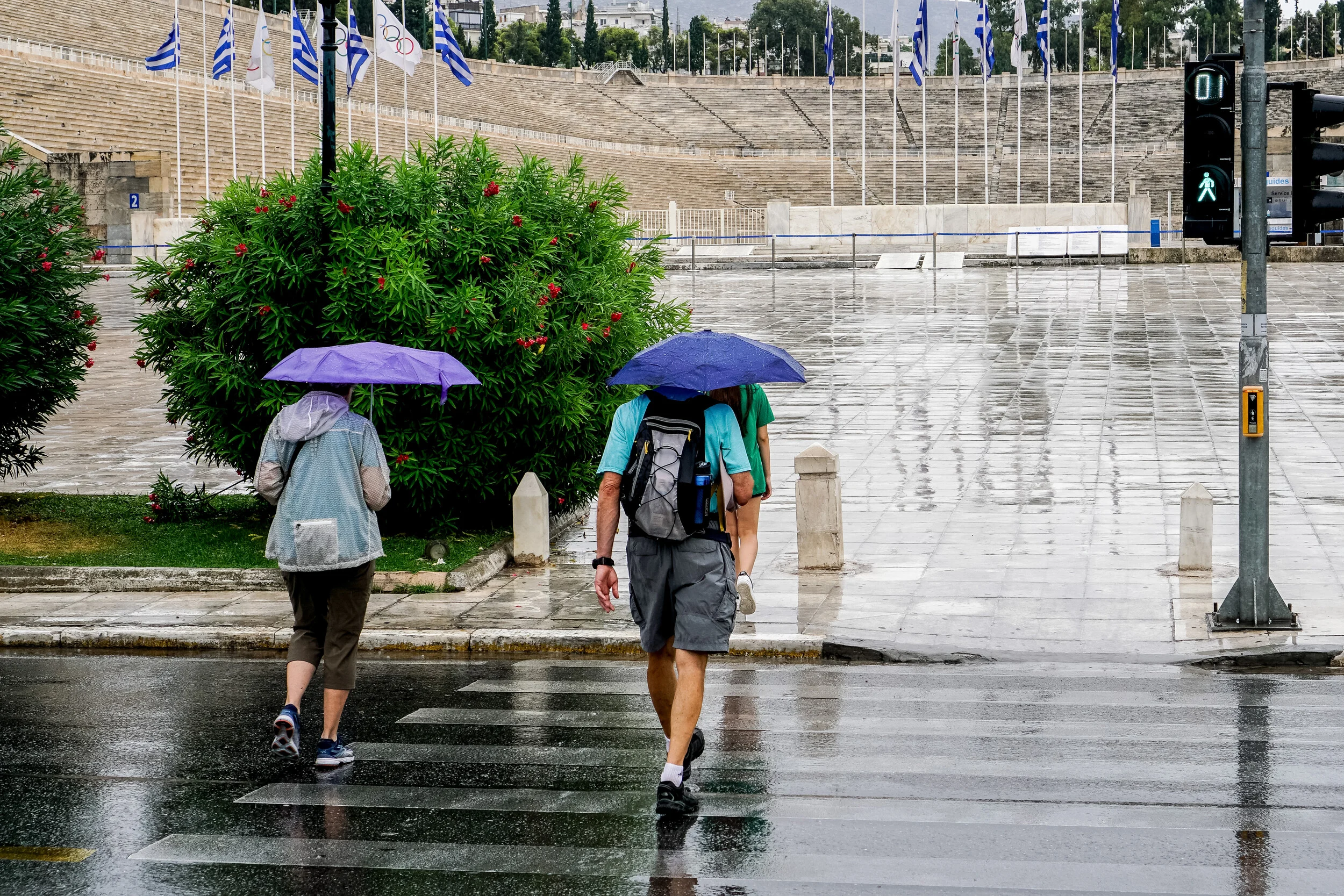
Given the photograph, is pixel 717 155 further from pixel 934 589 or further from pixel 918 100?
pixel 934 589

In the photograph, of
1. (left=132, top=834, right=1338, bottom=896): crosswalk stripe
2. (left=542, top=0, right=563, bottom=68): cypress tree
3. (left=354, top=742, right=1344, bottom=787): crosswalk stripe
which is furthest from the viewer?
(left=542, top=0, right=563, bottom=68): cypress tree

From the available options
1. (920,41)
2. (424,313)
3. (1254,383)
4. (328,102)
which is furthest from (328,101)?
(920,41)

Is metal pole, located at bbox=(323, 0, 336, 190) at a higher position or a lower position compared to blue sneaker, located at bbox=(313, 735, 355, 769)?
higher

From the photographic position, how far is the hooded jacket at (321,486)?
7430mm

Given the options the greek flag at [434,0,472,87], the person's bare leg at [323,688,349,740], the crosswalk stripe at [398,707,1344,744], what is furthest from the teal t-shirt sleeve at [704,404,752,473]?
the greek flag at [434,0,472,87]

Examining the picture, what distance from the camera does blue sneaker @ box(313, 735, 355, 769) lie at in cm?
729

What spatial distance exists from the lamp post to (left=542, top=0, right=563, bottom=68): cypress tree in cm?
12059

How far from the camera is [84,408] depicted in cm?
2266

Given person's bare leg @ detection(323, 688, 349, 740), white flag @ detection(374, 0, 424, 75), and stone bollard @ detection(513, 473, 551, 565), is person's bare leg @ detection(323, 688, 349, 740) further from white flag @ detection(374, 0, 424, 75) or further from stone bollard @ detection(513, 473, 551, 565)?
white flag @ detection(374, 0, 424, 75)

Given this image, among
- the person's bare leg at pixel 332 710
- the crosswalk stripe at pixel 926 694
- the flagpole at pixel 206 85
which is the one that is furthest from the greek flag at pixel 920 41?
the person's bare leg at pixel 332 710

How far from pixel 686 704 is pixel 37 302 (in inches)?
354

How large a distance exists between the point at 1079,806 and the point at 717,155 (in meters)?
83.9

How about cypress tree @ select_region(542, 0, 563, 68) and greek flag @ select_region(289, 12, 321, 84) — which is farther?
cypress tree @ select_region(542, 0, 563, 68)

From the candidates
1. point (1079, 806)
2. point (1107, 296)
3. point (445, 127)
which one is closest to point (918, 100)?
point (445, 127)
